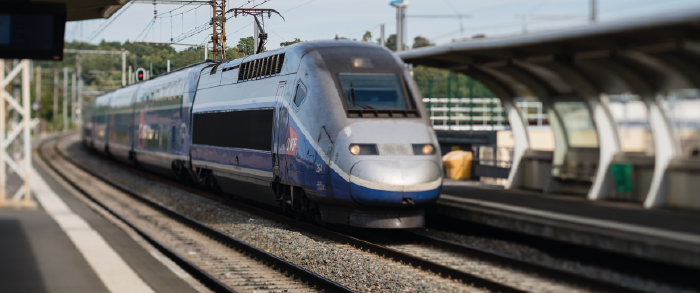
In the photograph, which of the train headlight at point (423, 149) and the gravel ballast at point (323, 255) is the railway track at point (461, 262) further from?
the train headlight at point (423, 149)

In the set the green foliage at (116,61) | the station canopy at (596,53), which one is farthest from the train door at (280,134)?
the station canopy at (596,53)

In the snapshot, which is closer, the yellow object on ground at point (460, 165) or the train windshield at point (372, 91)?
the train windshield at point (372, 91)

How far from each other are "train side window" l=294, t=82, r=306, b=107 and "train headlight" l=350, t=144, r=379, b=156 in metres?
1.59

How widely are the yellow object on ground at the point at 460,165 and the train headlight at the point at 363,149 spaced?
9309 mm

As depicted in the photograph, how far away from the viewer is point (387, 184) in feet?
35.5

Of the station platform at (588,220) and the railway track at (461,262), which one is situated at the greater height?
the station platform at (588,220)

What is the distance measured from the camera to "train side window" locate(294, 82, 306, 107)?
12.1m

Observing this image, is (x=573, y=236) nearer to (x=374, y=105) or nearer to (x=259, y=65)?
(x=374, y=105)

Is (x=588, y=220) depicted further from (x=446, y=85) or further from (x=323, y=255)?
(x=446, y=85)

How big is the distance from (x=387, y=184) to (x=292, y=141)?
7.41 feet

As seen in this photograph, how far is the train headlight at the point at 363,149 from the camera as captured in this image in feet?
36.0

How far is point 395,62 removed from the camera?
486 inches

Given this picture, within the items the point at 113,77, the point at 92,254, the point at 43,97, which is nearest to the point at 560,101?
the point at 92,254

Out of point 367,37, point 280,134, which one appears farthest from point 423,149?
point 367,37
